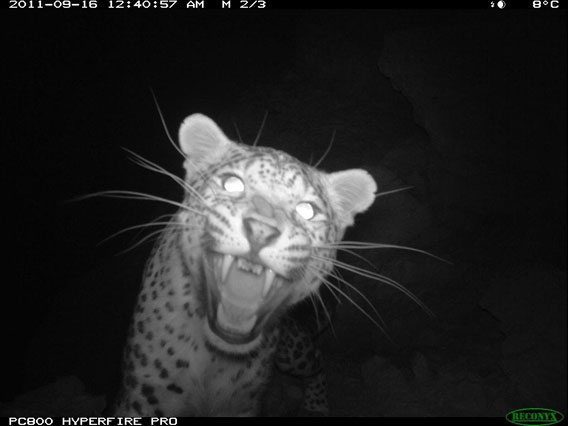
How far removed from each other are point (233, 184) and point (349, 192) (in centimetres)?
85

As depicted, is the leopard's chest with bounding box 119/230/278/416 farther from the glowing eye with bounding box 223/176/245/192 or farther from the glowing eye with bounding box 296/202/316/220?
the glowing eye with bounding box 296/202/316/220

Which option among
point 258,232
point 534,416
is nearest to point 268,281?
point 258,232

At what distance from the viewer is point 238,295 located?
6.10ft

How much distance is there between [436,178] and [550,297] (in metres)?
1.20

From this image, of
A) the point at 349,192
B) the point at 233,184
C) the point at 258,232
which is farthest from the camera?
the point at 349,192

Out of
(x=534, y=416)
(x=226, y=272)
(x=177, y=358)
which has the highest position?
(x=226, y=272)

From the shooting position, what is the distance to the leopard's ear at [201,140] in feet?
7.08

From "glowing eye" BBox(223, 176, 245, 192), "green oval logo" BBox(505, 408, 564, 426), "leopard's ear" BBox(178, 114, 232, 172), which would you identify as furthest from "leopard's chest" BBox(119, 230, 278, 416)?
"green oval logo" BBox(505, 408, 564, 426)

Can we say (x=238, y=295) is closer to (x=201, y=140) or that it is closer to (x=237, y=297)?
(x=237, y=297)

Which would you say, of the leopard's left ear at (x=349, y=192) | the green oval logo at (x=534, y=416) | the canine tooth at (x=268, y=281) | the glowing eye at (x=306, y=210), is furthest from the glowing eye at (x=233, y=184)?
the green oval logo at (x=534, y=416)

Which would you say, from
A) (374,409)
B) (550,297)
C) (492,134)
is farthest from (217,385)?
(492,134)

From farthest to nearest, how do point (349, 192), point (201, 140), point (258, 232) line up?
point (349, 192) < point (201, 140) < point (258, 232)

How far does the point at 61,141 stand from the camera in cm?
340

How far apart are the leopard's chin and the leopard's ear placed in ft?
2.41
